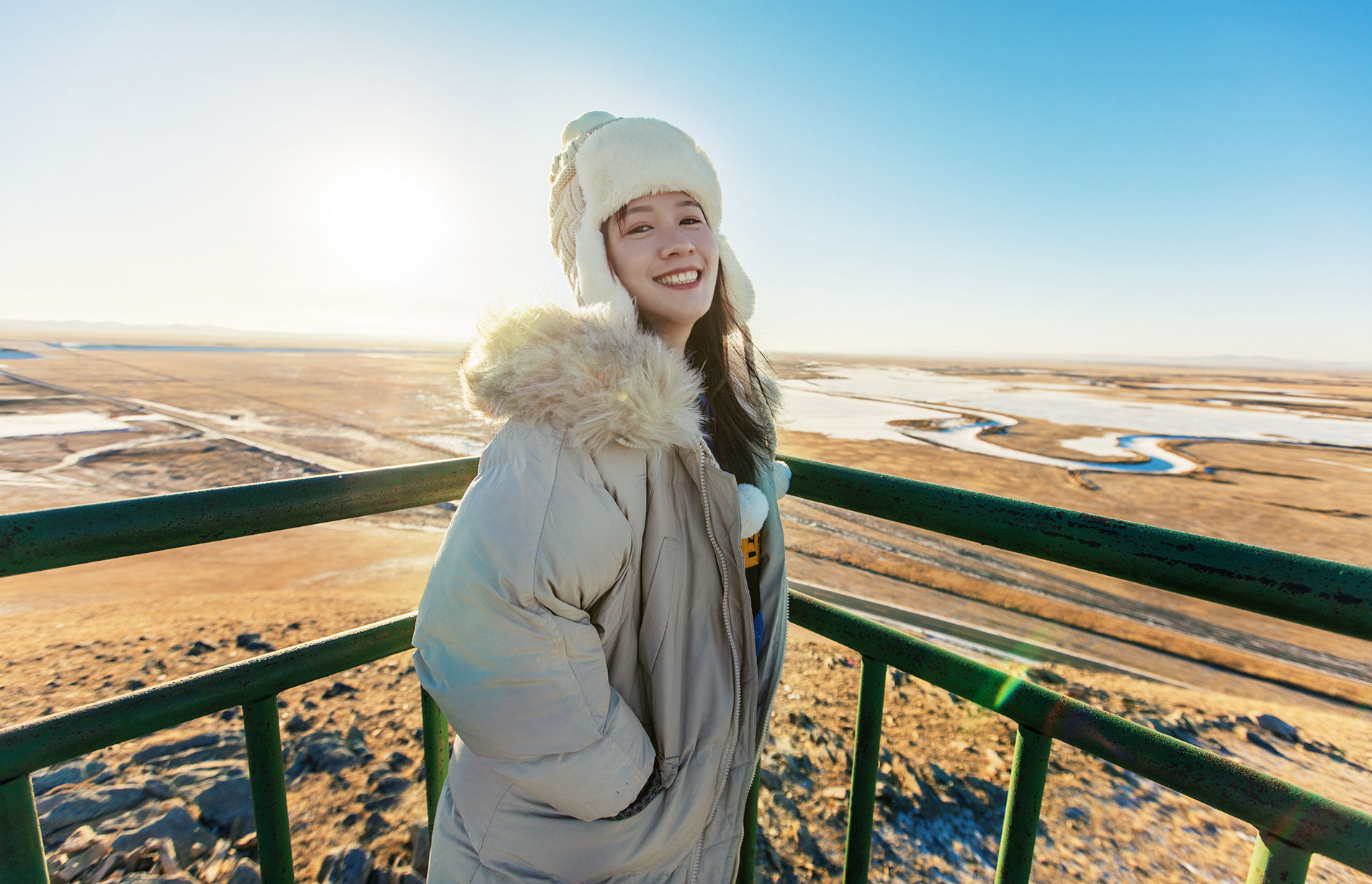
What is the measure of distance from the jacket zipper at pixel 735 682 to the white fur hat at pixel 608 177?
480mm

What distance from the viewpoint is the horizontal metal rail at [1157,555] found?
0.72m

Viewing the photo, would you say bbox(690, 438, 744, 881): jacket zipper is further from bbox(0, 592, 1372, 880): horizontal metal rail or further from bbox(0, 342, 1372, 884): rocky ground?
bbox(0, 342, 1372, 884): rocky ground

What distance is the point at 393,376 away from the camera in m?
28.1

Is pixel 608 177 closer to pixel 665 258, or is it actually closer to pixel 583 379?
pixel 665 258

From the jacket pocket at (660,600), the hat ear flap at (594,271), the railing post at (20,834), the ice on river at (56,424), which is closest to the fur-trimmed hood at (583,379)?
the jacket pocket at (660,600)

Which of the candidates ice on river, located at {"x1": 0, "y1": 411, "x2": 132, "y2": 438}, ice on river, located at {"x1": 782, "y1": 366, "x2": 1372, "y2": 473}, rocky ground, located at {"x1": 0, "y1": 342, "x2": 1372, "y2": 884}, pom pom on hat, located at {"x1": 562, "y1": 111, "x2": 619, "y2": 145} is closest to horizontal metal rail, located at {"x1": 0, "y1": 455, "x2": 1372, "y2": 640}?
pom pom on hat, located at {"x1": 562, "y1": 111, "x2": 619, "y2": 145}

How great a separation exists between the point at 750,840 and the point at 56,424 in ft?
58.7

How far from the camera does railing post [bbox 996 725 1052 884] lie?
95 cm

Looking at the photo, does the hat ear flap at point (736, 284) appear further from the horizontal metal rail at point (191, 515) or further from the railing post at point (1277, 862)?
the railing post at point (1277, 862)

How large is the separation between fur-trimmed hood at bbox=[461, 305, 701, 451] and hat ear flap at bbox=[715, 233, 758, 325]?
27.9 inches

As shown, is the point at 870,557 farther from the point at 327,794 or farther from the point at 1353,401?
the point at 1353,401

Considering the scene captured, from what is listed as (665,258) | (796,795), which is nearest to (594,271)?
(665,258)

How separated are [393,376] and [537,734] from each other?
100ft

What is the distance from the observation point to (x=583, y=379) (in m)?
0.94
